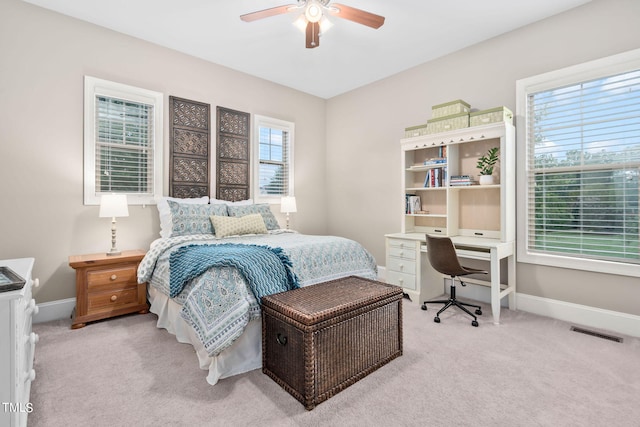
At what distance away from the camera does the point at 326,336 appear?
5.94 feet

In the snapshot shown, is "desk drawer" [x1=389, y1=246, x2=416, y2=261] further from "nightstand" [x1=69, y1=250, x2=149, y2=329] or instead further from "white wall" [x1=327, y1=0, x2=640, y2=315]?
"nightstand" [x1=69, y1=250, x2=149, y2=329]

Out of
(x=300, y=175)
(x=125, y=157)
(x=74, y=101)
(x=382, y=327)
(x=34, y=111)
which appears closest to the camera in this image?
(x=382, y=327)

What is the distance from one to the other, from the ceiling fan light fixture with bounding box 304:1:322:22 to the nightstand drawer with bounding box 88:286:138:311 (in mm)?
2959

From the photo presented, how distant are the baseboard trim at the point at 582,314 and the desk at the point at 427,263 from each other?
0.16 meters

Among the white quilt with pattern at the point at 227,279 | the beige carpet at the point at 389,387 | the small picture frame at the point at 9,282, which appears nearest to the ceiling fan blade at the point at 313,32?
the white quilt with pattern at the point at 227,279

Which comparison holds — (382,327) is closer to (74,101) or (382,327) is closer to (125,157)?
(125,157)

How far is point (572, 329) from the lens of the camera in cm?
279

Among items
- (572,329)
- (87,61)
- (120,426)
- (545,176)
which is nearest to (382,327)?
(120,426)

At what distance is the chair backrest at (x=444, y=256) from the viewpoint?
294 cm

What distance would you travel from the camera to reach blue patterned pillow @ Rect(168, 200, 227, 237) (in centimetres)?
332

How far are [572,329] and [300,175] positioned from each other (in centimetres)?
387

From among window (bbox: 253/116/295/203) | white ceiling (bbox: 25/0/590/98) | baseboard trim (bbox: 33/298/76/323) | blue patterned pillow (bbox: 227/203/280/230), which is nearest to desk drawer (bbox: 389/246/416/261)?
blue patterned pillow (bbox: 227/203/280/230)

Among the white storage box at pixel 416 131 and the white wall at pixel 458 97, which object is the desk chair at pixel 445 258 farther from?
the white storage box at pixel 416 131

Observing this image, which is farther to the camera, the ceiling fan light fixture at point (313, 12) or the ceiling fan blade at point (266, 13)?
the ceiling fan blade at point (266, 13)
